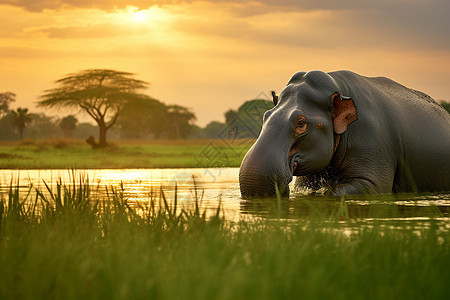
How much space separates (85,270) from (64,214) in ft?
6.05

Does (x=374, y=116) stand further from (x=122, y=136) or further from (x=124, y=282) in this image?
(x=122, y=136)

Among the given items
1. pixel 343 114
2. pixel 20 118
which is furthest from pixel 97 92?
pixel 343 114

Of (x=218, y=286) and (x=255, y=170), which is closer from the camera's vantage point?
(x=218, y=286)

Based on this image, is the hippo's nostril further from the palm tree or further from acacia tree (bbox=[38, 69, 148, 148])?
the palm tree

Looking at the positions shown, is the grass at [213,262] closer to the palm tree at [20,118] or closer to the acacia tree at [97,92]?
the acacia tree at [97,92]

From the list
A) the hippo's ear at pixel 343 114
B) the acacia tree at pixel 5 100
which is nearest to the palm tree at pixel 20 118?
the acacia tree at pixel 5 100

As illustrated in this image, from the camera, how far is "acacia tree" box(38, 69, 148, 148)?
149 feet

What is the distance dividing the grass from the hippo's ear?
2.98m

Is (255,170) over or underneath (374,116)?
underneath

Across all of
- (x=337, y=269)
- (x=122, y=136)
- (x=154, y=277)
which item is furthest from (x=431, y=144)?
(x=122, y=136)

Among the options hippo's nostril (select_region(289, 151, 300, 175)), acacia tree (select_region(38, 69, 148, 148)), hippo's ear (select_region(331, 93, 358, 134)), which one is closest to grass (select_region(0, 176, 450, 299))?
hippo's nostril (select_region(289, 151, 300, 175))

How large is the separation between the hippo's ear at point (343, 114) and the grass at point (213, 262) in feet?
9.78

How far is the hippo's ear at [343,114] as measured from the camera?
6.98m

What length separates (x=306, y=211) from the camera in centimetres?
556
